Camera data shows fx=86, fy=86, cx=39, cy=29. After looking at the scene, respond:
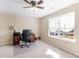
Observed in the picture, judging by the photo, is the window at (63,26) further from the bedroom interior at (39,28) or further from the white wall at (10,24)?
the white wall at (10,24)

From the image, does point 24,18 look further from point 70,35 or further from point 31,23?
point 70,35

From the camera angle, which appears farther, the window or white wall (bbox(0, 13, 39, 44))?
white wall (bbox(0, 13, 39, 44))

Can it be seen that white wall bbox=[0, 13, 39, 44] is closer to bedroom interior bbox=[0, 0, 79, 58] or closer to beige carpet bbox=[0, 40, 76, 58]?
bedroom interior bbox=[0, 0, 79, 58]

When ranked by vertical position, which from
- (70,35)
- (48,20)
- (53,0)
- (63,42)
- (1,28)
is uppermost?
(53,0)

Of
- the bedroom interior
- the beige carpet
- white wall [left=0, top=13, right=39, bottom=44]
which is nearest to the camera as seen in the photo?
the beige carpet

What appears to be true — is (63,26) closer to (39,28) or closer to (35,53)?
(35,53)

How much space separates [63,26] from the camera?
17.0 ft

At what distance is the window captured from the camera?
457 cm

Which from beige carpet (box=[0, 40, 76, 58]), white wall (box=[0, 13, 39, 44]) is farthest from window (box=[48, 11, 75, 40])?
white wall (box=[0, 13, 39, 44])

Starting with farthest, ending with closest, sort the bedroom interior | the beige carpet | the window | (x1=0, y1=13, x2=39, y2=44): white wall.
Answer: (x1=0, y1=13, x2=39, y2=44): white wall < the window < the bedroom interior < the beige carpet

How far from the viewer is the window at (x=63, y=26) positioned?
4.57 m

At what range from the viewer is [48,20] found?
258 inches

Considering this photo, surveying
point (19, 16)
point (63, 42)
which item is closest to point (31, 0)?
point (63, 42)

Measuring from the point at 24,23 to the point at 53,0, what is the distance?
4328 millimetres
